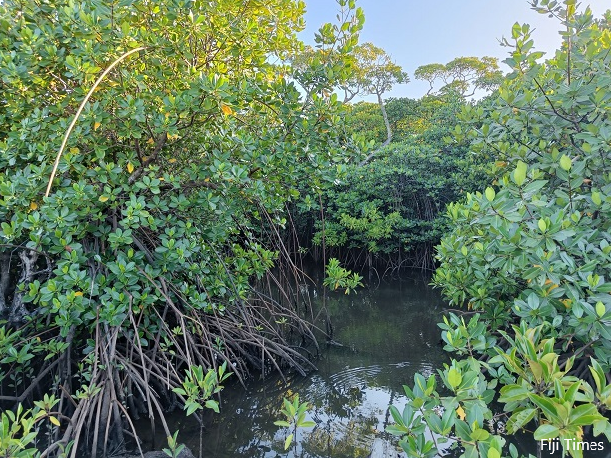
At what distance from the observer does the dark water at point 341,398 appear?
2.37 meters

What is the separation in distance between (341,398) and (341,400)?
28 mm

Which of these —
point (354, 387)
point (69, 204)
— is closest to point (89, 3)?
point (69, 204)

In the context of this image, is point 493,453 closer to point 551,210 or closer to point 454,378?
point 454,378

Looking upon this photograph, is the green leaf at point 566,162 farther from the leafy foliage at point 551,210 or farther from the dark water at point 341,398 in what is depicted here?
the dark water at point 341,398

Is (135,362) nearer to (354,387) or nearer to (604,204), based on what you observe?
(354,387)

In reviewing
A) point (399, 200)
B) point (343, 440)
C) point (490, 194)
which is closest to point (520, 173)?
A: point (490, 194)

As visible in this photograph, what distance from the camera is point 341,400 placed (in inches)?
116

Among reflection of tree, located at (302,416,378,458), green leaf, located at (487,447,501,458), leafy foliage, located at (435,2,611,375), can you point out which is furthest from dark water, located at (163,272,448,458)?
green leaf, located at (487,447,501,458)

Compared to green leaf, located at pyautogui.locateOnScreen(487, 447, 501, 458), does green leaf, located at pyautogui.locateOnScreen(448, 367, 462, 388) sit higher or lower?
higher

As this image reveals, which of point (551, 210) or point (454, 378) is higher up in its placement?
point (551, 210)

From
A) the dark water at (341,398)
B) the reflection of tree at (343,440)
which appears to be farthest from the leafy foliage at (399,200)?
the reflection of tree at (343,440)

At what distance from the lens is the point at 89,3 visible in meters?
2.03

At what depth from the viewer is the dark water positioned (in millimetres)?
2367

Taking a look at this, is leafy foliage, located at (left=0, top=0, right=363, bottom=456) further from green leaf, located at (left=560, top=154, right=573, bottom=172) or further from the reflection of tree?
green leaf, located at (left=560, top=154, right=573, bottom=172)
